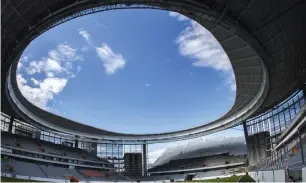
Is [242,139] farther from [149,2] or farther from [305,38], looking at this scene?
[149,2]

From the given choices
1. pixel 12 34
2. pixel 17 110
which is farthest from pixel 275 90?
pixel 17 110

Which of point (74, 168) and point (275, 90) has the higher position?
point (275, 90)

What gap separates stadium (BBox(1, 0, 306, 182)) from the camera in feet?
115

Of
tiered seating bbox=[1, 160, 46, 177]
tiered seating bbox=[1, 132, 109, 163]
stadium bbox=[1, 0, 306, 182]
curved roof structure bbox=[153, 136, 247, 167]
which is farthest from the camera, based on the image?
curved roof structure bbox=[153, 136, 247, 167]

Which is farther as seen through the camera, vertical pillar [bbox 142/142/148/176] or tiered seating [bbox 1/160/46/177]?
vertical pillar [bbox 142/142/148/176]

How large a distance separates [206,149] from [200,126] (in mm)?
26200

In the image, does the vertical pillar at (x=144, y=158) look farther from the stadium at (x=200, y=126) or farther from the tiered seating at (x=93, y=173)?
the tiered seating at (x=93, y=173)

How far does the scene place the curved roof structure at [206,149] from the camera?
333 ft

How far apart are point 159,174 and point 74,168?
1167 inches

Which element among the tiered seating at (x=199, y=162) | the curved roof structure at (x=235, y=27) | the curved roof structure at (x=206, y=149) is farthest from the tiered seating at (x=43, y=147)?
the curved roof structure at (x=206, y=149)

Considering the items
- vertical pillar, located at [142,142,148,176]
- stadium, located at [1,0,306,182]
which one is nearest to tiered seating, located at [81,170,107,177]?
stadium, located at [1,0,306,182]

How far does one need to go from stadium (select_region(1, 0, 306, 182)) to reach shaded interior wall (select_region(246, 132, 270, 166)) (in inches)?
9.3

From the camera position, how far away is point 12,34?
36.4m

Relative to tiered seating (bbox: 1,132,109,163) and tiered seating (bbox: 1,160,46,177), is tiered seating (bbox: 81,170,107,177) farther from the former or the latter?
tiered seating (bbox: 1,160,46,177)
